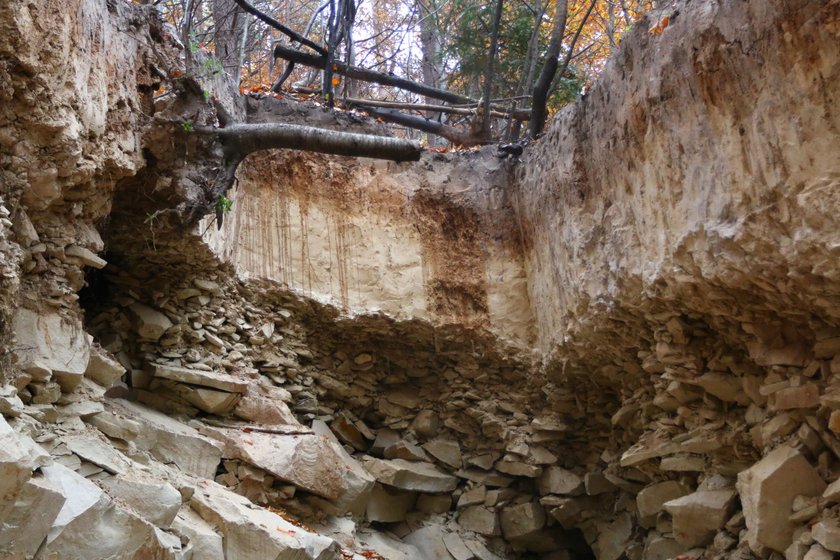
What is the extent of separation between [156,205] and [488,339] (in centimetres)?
361

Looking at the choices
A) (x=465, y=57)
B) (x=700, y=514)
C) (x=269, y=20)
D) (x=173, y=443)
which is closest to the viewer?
(x=700, y=514)

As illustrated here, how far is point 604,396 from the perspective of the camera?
296 inches

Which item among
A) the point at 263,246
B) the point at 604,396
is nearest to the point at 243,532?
the point at 263,246

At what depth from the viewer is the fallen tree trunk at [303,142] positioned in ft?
21.1

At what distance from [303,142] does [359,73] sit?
3.66 metres

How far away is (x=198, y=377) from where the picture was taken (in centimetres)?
675

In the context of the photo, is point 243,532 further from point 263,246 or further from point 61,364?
point 263,246

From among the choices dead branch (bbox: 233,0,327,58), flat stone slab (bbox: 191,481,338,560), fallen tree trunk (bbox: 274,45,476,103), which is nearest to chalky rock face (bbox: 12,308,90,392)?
flat stone slab (bbox: 191,481,338,560)

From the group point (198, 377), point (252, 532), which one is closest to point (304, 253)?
point (198, 377)

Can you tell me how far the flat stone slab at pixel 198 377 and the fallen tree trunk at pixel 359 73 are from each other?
411 centimetres

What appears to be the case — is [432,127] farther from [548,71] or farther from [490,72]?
[548,71]

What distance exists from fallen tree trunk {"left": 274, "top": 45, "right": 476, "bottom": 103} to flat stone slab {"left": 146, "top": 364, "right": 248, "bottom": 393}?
4.11m

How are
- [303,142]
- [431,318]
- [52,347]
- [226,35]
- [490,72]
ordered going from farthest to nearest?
1. [226,35]
2. [490,72]
3. [431,318]
4. [303,142]
5. [52,347]

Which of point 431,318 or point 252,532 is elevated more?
point 431,318
